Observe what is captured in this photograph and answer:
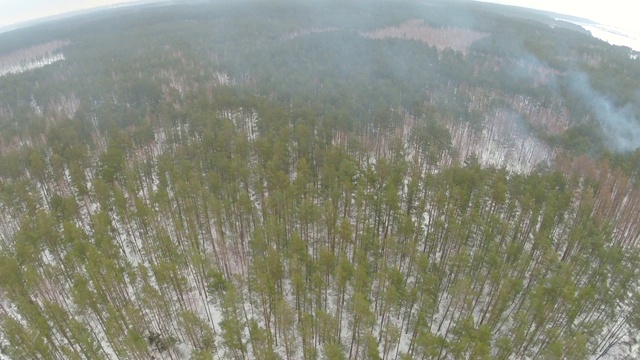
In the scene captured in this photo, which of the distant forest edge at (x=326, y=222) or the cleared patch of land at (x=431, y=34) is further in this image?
the cleared patch of land at (x=431, y=34)

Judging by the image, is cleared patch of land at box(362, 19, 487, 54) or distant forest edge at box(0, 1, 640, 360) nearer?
distant forest edge at box(0, 1, 640, 360)

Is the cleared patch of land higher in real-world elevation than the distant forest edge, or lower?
higher

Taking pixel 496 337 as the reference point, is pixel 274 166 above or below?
above

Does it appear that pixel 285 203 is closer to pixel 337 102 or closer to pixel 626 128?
pixel 337 102

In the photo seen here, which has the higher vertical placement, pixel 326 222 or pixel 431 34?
pixel 431 34

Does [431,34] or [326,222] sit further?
[431,34]

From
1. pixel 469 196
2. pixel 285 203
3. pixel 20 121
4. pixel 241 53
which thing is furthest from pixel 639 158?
pixel 241 53

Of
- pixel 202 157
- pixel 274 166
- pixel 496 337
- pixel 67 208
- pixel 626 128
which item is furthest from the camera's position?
pixel 626 128

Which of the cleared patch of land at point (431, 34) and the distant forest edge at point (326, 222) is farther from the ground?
the cleared patch of land at point (431, 34)
